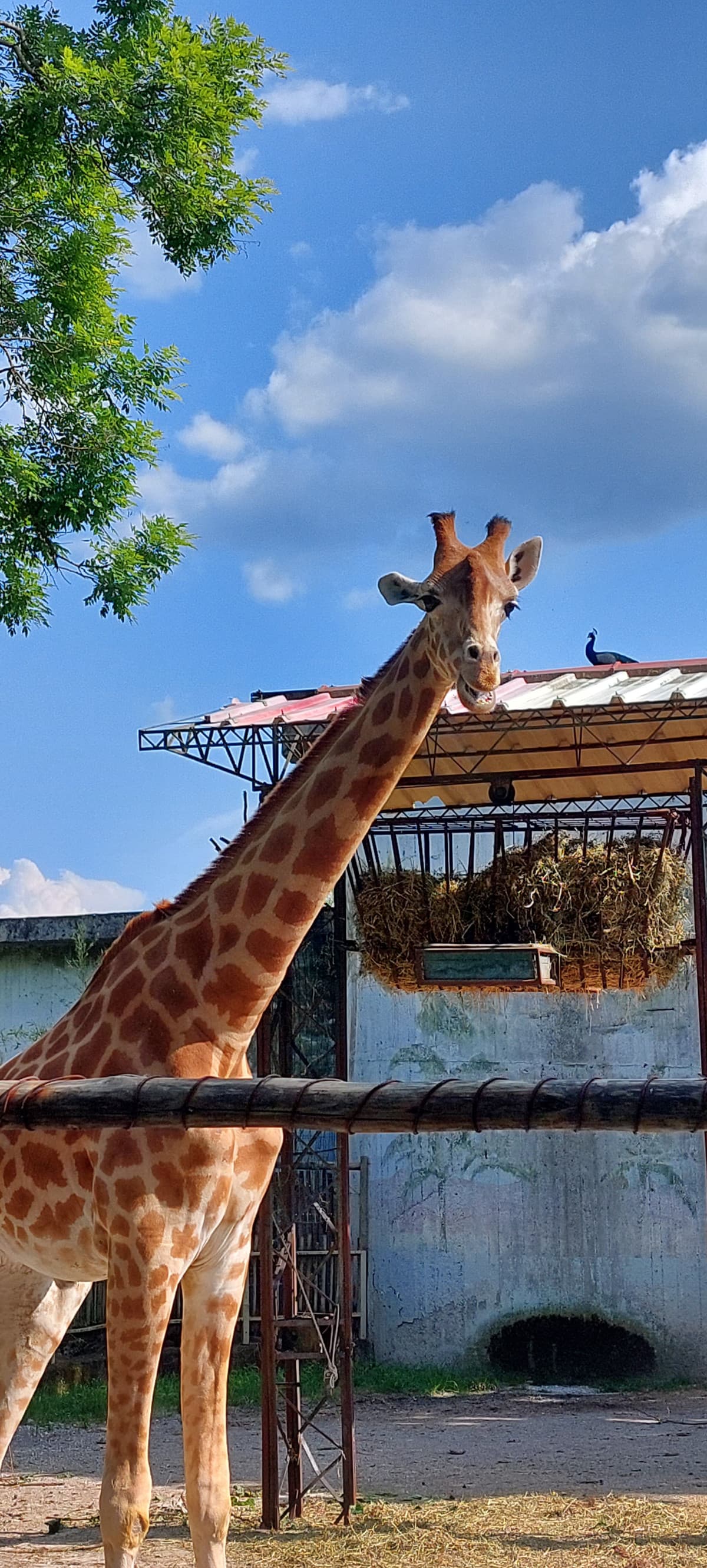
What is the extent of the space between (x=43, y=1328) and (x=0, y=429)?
5.47 meters

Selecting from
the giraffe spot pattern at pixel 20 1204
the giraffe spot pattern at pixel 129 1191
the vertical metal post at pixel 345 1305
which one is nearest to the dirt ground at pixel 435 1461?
the vertical metal post at pixel 345 1305

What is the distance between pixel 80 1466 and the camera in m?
9.30

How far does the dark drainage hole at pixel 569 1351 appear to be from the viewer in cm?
1203

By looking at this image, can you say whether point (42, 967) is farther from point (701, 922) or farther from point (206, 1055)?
point (206, 1055)

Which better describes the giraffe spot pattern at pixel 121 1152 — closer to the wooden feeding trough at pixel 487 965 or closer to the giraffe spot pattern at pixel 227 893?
the giraffe spot pattern at pixel 227 893

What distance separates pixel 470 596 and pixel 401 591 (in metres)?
0.36

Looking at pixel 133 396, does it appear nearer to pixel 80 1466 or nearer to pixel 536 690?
pixel 536 690

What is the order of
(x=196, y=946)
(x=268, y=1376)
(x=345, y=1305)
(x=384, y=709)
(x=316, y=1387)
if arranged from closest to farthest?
(x=384, y=709) → (x=196, y=946) → (x=268, y=1376) → (x=345, y=1305) → (x=316, y=1387)

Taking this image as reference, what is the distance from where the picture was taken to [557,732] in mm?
8328

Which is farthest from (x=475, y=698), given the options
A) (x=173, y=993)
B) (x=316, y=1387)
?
(x=316, y=1387)

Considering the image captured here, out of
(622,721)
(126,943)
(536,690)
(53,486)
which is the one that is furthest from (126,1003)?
(53,486)

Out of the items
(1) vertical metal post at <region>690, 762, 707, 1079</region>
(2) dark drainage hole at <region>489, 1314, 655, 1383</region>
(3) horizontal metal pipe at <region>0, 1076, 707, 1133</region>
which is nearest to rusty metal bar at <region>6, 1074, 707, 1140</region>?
(3) horizontal metal pipe at <region>0, 1076, 707, 1133</region>

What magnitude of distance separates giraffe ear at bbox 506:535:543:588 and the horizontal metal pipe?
2524mm

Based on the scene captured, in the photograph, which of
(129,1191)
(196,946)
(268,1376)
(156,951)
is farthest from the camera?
(268,1376)
